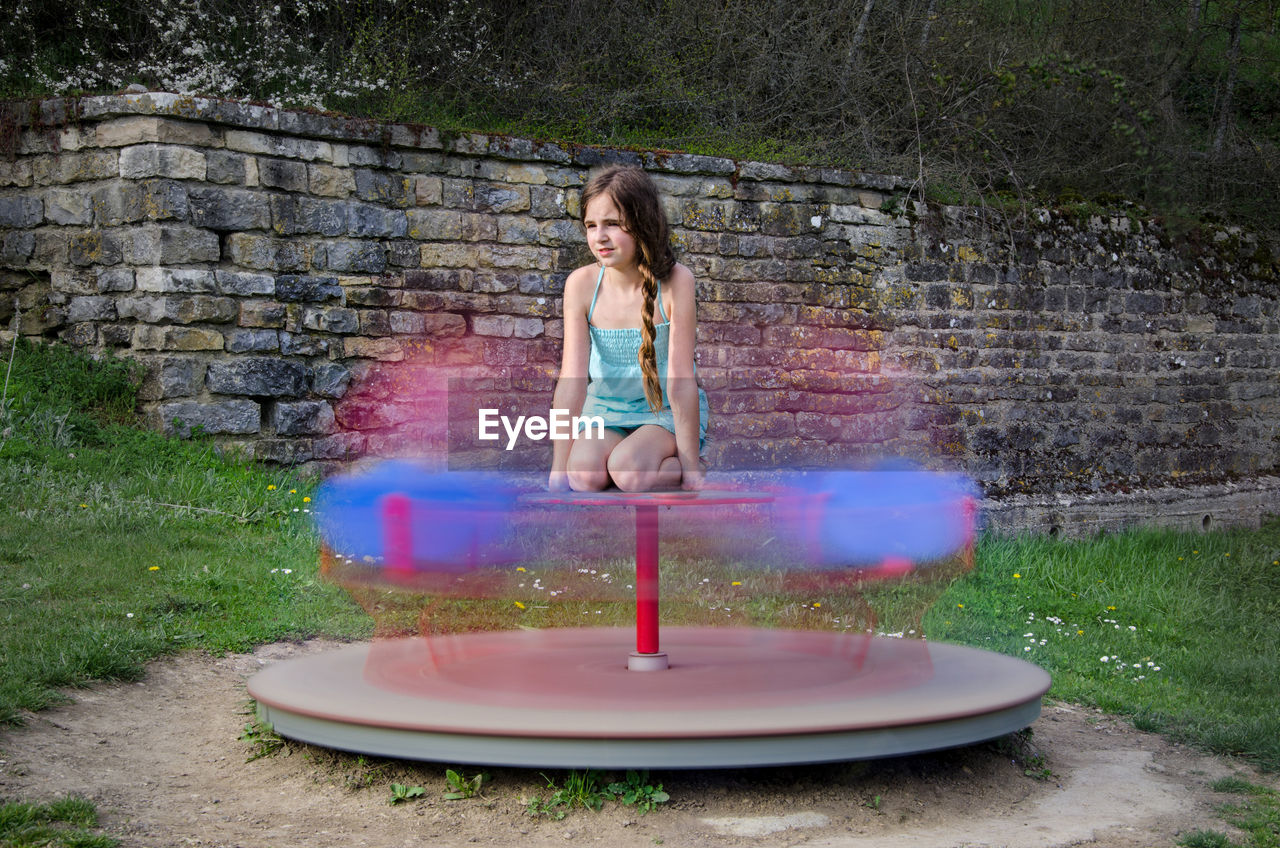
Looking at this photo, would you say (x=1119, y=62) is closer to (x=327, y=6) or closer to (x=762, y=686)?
(x=327, y=6)

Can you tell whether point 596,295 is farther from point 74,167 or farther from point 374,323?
point 74,167

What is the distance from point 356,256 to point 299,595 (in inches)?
106

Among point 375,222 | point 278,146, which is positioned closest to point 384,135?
point 375,222

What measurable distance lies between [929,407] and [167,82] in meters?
6.07

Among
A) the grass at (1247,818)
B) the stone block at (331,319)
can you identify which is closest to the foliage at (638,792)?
the grass at (1247,818)

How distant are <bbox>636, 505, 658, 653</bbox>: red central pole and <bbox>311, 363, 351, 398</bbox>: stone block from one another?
410 centimetres

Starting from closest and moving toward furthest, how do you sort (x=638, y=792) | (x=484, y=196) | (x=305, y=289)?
1. (x=638, y=792)
2. (x=305, y=289)
3. (x=484, y=196)

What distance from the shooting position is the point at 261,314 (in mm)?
7340

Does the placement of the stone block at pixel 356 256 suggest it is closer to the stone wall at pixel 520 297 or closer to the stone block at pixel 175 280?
the stone wall at pixel 520 297

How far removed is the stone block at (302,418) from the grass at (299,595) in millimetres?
302

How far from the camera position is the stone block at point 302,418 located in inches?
291

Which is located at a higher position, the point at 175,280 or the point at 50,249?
the point at 50,249

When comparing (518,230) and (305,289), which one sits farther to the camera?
(518,230)

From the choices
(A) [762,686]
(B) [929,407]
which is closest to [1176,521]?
(B) [929,407]
